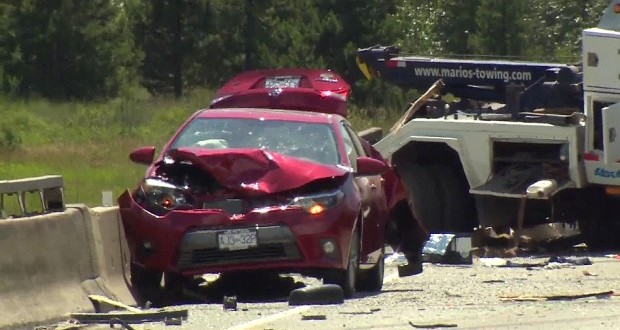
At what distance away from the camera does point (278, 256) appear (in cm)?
1105

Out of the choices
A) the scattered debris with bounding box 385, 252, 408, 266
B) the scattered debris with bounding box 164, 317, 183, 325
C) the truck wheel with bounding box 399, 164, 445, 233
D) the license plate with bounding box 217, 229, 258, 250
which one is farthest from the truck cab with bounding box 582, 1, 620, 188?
the scattered debris with bounding box 164, 317, 183, 325

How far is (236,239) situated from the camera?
1093cm

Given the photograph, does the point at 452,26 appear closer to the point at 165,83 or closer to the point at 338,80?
the point at 165,83

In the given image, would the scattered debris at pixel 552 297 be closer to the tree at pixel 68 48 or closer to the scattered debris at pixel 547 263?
the scattered debris at pixel 547 263

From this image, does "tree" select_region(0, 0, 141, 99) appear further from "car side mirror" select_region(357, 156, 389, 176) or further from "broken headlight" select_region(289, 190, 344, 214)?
"broken headlight" select_region(289, 190, 344, 214)

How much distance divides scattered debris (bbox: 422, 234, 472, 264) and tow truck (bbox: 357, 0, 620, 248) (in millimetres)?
829

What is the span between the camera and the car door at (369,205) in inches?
471

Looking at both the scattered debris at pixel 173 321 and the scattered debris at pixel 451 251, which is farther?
the scattered debris at pixel 451 251

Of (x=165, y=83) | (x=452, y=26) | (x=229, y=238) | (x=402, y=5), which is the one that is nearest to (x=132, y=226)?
(x=229, y=238)

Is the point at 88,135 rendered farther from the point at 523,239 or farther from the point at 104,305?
the point at 104,305

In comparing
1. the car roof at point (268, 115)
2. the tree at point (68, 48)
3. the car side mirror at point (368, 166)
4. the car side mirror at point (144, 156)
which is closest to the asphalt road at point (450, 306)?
the car side mirror at point (368, 166)

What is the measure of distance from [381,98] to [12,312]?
37306 millimetres

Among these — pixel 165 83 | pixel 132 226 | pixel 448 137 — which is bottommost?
pixel 165 83

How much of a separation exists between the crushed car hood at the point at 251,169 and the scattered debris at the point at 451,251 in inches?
177
